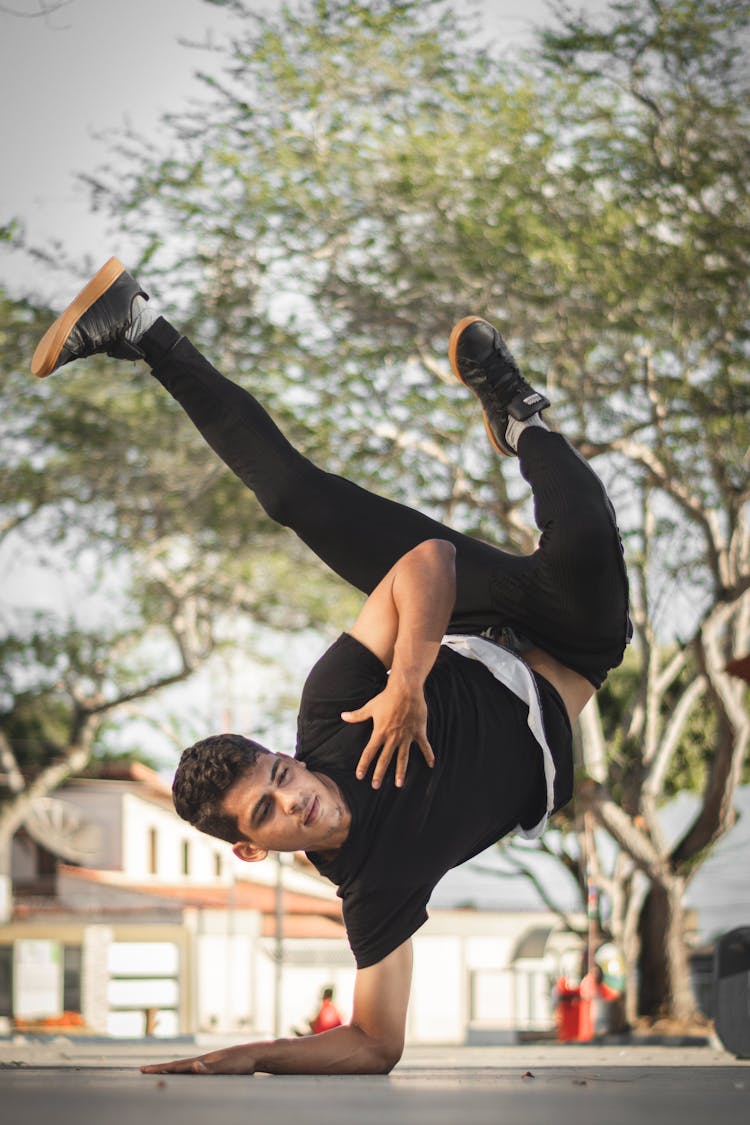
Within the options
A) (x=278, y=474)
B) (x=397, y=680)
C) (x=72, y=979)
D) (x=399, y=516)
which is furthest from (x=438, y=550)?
(x=72, y=979)

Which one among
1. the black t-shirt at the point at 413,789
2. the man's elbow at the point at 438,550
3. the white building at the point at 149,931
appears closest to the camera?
the black t-shirt at the point at 413,789

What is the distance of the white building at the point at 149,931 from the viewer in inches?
1107

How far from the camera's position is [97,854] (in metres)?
29.0

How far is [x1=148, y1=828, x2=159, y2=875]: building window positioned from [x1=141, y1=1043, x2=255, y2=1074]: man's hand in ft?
96.9

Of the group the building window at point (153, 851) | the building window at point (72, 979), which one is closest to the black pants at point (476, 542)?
the building window at point (72, 979)

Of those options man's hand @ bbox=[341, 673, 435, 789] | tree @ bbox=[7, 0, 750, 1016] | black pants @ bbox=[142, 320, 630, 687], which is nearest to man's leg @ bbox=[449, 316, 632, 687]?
black pants @ bbox=[142, 320, 630, 687]

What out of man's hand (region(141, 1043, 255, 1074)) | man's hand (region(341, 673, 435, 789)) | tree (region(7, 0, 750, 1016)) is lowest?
man's hand (region(141, 1043, 255, 1074))

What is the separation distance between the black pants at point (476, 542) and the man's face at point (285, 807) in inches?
32.0

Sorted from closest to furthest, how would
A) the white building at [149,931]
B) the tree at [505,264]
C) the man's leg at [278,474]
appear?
the man's leg at [278,474] → the tree at [505,264] → the white building at [149,931]

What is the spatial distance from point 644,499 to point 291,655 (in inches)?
280

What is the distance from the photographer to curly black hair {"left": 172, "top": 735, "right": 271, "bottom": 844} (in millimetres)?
3072

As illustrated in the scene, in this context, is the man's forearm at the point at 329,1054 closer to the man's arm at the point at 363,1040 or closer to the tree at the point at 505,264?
the man's arm at the point at 363,1040

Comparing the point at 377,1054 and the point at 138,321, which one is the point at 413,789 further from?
the point at 138,321

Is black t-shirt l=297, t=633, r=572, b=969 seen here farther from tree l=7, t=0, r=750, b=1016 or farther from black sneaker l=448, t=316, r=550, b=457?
tree l=7, t=0, r=750, b=1016
